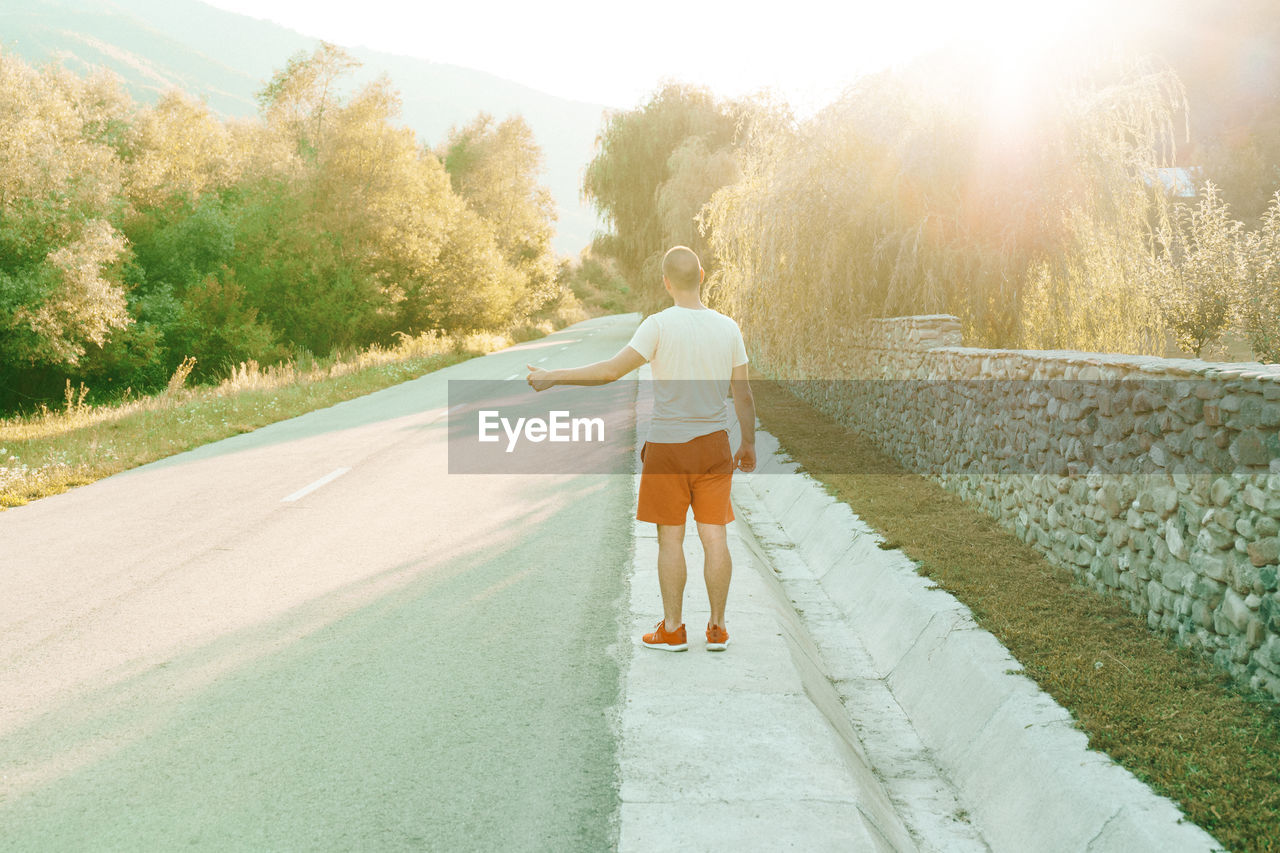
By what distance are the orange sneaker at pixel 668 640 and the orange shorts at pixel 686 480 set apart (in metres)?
0.66

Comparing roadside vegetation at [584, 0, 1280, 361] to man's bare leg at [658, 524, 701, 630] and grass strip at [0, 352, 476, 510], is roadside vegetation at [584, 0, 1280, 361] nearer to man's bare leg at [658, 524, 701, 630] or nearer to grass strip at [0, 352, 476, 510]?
man's bare leg at [658, 524, 701, 630]

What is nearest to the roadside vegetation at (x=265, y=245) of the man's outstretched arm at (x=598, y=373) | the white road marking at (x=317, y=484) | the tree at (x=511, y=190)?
the tree at (x=511, y=190)

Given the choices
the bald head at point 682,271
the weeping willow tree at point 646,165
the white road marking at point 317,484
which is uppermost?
the weeping willow tree at point 646,165

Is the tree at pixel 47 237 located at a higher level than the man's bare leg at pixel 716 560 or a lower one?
higher

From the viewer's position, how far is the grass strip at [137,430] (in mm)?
10664

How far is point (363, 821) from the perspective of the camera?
3432 mm

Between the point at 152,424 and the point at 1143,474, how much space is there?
14767 mm

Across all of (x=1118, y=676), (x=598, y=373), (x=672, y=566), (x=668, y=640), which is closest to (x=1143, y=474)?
(x=1118, y=676)

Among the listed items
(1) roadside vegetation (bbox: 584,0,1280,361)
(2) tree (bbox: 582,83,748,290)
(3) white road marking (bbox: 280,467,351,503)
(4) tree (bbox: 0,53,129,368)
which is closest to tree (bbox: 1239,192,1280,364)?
(1) roadside vegetation (bbox: 584,0,1280,361)

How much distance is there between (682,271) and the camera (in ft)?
16.1

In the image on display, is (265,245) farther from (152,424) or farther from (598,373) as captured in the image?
(598,373)

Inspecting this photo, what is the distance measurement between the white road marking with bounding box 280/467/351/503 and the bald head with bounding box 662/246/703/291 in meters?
5.95

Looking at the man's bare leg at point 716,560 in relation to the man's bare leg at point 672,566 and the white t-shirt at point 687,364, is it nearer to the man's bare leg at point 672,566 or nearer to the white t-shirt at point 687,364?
the man's bare leg at point 672,566

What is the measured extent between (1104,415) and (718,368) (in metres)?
2.74
